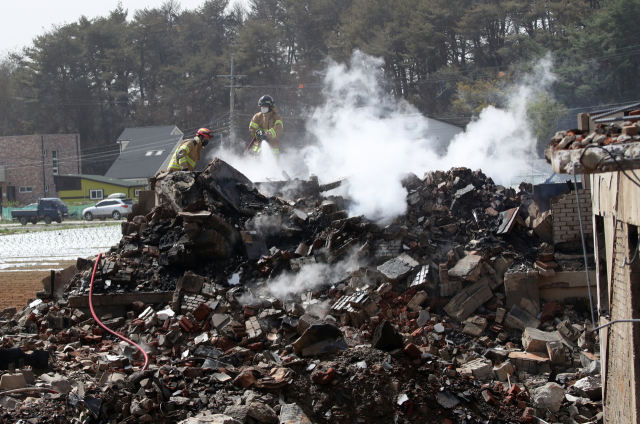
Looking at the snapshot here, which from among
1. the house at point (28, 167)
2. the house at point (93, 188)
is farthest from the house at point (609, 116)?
the house at point (28, 167)

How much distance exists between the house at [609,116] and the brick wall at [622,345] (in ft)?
3.22

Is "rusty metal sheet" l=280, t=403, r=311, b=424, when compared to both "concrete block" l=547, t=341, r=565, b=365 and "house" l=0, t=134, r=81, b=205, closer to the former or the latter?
"concrete block" l=547, t=341, r=565, b=365

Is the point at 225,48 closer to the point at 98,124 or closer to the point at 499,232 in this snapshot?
the point at 98,124

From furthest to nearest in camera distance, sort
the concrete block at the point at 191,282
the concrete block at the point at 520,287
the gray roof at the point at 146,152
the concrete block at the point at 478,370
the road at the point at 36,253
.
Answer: the gray roof at the point at 146,152, the road at the point at 36,253, the concrete block at the point at 191,282, the concrete block at the point at 520,287, the concrete block at the point at 478,370

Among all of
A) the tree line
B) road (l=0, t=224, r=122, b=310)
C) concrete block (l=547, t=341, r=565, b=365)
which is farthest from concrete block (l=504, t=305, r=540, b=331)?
the tree line

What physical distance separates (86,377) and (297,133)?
106 feet

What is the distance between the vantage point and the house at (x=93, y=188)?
138ft

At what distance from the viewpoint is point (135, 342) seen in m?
7.37

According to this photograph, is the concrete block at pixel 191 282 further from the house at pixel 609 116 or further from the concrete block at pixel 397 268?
the house at pixel 609 116

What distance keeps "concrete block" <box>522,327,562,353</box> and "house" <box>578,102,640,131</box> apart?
123 inches

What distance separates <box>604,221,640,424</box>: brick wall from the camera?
4.60 metres

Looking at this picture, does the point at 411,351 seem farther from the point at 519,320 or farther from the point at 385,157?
the point at 385,157

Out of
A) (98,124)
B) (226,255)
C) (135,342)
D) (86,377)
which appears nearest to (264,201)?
Answer: (226,255)

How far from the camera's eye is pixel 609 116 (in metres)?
4.88
